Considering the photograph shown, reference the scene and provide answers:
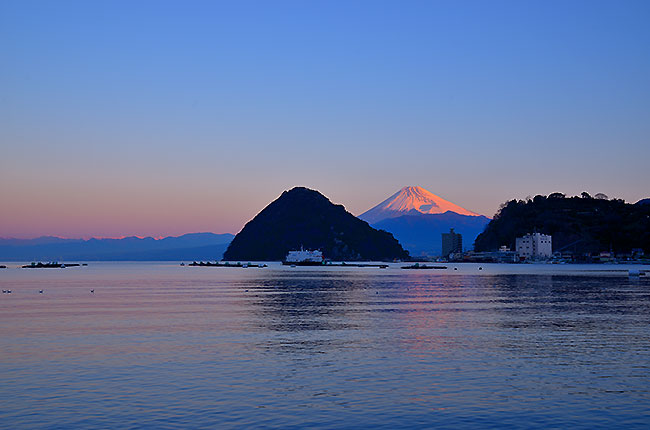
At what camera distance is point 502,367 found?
3328cm

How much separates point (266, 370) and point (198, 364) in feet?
13.7

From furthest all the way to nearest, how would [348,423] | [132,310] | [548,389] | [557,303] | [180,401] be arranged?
[557,303]
[132,310]
[548,389]
[180,401]
[348,423]

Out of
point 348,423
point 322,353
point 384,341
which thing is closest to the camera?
point 348,423

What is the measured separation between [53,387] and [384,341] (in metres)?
22.0

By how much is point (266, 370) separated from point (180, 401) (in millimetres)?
7443

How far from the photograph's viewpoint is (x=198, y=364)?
34562mm

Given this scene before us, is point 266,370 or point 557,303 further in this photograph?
point 557,303

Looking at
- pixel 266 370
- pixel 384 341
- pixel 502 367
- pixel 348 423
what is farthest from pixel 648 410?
pixel 384 341

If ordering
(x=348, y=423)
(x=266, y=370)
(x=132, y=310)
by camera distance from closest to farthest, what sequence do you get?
(x=348, y=423)
(x=266, y=370)
(x=132, y=310)

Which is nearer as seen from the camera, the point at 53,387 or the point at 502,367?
the point at 53,387

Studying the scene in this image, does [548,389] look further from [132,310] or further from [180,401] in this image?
[132,310]

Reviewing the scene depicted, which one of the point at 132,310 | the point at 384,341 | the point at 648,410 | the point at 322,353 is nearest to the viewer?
the point at 648,410

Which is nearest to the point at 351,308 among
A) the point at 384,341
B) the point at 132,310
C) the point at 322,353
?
the point at 132,310

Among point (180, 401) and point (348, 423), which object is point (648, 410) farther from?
point (180, 401)
